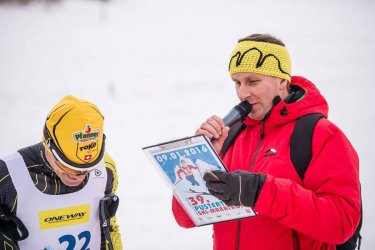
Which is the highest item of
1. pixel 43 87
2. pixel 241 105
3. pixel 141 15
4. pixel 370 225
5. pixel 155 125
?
pixel 141 15

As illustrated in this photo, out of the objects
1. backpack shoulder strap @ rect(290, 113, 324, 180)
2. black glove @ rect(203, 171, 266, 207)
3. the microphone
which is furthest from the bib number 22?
backpack shoulder strap @ rect(290, 113, 324, 180)

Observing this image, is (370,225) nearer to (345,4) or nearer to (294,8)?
(294,8)

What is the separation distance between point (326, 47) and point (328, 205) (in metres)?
12.2

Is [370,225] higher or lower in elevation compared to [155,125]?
lower

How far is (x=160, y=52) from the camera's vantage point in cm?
1195

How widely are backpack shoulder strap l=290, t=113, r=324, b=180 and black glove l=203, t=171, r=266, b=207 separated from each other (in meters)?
→ 0.21

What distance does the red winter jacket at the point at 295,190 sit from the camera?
4.73 ft

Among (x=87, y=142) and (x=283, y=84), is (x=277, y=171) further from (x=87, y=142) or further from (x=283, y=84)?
(x=87, y=142)

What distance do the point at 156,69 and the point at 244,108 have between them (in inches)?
358

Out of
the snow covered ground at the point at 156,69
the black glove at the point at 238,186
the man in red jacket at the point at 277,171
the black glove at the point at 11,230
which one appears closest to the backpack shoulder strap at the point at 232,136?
the man in red jacket at the point at 277,171

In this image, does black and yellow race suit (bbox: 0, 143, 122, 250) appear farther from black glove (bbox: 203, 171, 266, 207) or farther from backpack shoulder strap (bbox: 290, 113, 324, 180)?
backpack shoulder strap (bbox: 290, 113, 324, 180)

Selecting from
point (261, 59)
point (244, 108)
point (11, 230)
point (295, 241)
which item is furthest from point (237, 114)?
point (11, 230)

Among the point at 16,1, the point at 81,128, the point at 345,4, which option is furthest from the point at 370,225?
the point at 345,4

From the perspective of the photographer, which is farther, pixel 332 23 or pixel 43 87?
pixel 332 23
